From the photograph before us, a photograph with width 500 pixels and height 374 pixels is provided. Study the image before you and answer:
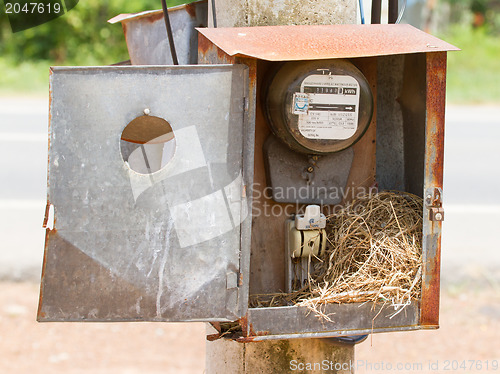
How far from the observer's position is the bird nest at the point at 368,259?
88.4 inches

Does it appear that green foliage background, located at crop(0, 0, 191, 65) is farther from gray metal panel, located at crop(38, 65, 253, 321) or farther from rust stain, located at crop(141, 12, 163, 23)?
gray metal panel, located at crop(38, 65, 253, 321)

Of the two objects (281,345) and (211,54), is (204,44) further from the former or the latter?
(281,345)

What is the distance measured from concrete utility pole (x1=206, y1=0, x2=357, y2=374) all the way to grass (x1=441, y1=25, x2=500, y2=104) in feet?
29.4

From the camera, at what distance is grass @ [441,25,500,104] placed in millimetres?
11016

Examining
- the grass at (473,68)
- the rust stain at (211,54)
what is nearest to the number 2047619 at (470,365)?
the rust stain at (211,54)

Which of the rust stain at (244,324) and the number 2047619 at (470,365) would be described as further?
the number 2047619 at (470,365)

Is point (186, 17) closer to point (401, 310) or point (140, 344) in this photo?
point (401, 310)

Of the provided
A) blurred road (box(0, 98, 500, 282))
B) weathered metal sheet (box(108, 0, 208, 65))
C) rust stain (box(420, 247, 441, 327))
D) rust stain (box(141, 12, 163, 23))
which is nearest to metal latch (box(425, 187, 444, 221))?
A: rust stain (box(420, 247, 441, 327))

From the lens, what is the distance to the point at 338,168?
253 cm

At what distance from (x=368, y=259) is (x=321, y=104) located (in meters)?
0.56

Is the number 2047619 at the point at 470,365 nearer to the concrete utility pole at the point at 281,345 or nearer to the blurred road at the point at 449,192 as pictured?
the blurred road at the point at 449,192

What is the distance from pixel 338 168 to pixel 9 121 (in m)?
7.22

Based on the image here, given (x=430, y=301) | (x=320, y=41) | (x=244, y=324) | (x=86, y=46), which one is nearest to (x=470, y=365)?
(x=430, y=301)

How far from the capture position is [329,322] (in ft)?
7.21
